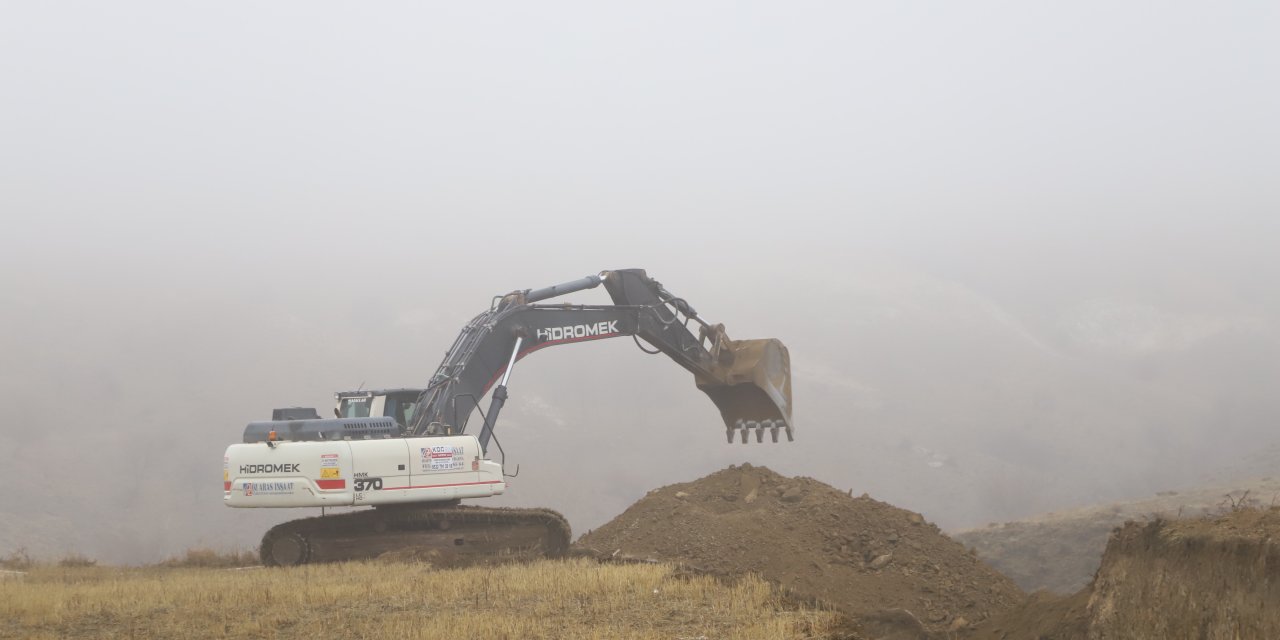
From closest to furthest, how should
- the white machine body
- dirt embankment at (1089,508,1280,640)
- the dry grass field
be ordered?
dirt embankment at (1089,508,1280,640) < the dry grass field < the white machine body

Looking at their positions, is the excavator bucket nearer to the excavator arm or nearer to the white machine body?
the excavator arm

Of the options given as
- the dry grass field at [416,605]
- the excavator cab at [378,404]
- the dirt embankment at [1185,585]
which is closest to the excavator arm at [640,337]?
the excavator cab at [378,404]

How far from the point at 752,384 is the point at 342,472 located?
6954 millimetres

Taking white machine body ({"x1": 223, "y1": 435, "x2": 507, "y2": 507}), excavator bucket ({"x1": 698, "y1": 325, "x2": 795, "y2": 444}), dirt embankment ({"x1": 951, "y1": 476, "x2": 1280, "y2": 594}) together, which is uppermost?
excavator bucket ({"x1": 698, "y1": 325, "x2": 795, "y2": 444})

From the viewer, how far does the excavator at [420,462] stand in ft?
52.9

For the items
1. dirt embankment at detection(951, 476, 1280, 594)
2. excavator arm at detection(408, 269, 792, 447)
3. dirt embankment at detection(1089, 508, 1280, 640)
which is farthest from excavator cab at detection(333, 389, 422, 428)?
dirt embankment at detection(951, 476, 1280, 594)

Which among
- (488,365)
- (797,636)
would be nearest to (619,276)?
(488,365)

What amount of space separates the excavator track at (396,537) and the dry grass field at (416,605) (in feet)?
6.53

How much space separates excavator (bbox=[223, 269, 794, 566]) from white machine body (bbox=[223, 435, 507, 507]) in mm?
13

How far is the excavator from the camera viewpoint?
1611 centimetres

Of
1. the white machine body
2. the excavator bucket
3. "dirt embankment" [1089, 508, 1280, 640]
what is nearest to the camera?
"dirt embankment" [1089, 508, 1280, 640]

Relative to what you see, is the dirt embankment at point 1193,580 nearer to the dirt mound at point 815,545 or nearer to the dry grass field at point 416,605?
the dry grass field at point 416,605

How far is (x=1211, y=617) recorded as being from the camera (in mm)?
7828

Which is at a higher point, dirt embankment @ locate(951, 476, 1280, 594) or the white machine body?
the white machine body
